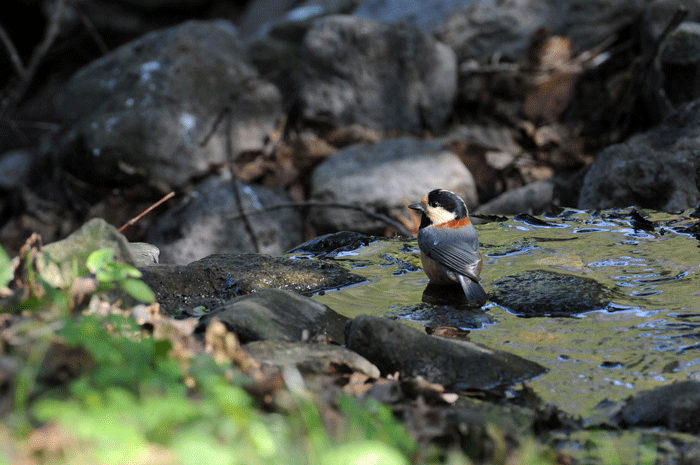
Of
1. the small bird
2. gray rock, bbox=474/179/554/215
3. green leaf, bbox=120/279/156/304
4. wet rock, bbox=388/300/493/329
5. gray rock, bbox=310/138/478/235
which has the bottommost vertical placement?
gray rock, bbox=310/138/478/235

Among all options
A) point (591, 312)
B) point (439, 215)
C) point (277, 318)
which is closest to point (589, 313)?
point (591, 312)

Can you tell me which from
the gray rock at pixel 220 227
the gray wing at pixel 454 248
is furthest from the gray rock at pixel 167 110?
the gray wing at pixel 454 248

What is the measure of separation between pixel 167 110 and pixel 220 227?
5.02ft

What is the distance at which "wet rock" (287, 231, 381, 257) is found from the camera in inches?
151

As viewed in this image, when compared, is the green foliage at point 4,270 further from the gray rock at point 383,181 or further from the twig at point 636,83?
the twig at point 636,83

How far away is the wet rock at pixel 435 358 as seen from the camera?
2090 mm

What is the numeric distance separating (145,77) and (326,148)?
6.90ft

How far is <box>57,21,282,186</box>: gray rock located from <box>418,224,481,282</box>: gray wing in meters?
4.07

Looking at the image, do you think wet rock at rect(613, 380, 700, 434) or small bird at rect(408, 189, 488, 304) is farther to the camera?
small bird at rect(408, 189, 488, 304)

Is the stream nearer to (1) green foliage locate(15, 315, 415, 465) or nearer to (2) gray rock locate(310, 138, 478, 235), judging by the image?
(1) green foliage locate(15, 315, 415, 465)

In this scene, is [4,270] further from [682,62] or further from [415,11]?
[415,11]

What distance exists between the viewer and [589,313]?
2689 mm

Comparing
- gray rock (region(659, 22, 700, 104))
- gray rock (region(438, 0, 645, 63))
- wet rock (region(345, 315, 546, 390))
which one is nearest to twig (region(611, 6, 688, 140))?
gray rock (region(659, 22, 700, 104))

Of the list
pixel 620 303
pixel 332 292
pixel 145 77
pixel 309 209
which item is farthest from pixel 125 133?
pixel 620 303
